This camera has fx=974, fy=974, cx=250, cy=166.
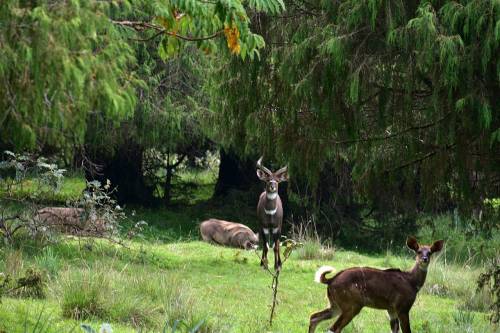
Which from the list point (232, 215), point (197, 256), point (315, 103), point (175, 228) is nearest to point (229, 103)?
point (315, 103)

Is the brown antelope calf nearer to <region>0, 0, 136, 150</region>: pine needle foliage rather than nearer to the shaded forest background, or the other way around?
the shaded forest background

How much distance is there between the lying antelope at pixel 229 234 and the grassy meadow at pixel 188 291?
730 mm

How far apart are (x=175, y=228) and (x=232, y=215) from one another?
226 cm

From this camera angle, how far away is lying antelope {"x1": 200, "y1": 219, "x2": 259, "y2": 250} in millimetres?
19672

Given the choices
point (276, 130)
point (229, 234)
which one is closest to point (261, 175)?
point (229, 234)

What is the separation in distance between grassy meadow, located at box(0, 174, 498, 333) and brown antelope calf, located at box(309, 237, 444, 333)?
77 centimetres

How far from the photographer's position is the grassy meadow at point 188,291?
10.1m

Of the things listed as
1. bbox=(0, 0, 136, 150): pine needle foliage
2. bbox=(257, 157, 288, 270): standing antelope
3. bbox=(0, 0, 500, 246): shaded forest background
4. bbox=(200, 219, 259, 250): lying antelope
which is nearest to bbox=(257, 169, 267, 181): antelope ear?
bbox=(257, 157, 288, 270): standing antelope

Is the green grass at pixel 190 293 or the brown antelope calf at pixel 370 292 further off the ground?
the brown antelope calf at pixel 370 292

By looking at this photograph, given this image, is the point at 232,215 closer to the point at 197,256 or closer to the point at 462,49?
the point at 197,256

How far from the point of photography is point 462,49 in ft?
29.3

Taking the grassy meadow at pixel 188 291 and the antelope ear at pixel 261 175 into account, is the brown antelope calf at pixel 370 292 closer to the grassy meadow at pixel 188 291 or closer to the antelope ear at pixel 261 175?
the grassy meadow at pixel 188 291

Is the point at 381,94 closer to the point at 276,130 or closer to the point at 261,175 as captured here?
the point at 276,130

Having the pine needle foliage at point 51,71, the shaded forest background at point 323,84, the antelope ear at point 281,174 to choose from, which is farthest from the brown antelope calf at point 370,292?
the antelope ear at point 281,174
